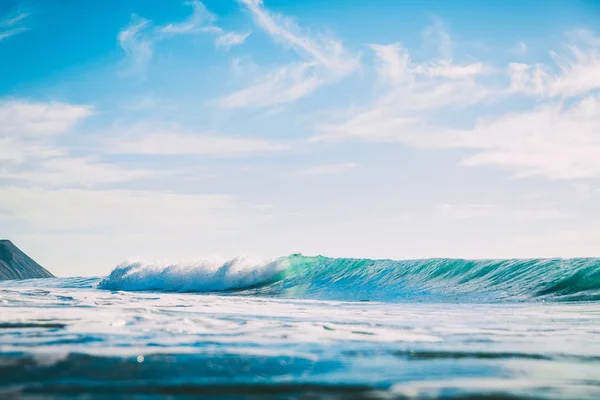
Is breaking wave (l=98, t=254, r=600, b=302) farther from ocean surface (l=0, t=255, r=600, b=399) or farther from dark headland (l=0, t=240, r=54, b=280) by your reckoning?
dark headland (l=0, t=240, r=54, b=280)

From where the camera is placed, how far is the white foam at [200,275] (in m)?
24.3

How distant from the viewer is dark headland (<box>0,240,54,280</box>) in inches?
2618

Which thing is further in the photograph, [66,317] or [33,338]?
[66,317]

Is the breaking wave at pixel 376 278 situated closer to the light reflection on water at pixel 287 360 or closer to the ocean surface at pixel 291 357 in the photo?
the ocean surface at pixel 291 357

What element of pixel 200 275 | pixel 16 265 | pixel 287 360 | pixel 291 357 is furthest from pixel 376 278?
pixel 16 265

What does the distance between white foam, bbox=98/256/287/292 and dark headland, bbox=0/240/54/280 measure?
141 ft

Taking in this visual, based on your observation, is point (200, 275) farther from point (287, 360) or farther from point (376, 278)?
point (287, 360)

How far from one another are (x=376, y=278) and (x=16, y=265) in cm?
6062

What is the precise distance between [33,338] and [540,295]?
40.8 ft

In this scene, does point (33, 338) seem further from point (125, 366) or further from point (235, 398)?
point (235, 398)

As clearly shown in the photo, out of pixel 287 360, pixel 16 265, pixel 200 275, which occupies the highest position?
pixel 16 265

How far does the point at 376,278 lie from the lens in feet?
67.1

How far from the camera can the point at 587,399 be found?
9.59ft

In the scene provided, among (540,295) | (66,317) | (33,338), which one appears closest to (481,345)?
(33,338)
